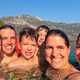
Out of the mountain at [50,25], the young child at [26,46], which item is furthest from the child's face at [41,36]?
the mountain at [50,25]

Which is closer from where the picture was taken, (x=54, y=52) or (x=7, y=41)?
(x=54, y=52)

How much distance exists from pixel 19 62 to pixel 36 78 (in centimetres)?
137

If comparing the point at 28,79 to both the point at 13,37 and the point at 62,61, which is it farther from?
the point at 13,37

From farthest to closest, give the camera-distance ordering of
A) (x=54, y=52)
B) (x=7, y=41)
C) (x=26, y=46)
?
(x=7, y=41), (x=26, y=46), (x=54, y=52)

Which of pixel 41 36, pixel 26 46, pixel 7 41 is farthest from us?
pixel 41 36

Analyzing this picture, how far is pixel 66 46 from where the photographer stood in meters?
2.90

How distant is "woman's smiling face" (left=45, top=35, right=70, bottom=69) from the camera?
2809 millimetres

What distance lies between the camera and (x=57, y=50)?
2824 mm

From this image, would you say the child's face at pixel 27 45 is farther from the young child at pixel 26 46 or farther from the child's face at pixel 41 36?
the child's face at pixel 41 36

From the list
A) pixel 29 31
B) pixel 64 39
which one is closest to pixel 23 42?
pixel 29 31

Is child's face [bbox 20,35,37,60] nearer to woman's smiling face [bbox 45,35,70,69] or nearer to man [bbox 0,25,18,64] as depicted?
man [bbox 0,25,18,64]

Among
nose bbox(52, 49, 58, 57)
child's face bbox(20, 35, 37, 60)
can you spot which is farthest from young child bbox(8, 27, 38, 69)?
nose bbox(52, 49, 58, 57)

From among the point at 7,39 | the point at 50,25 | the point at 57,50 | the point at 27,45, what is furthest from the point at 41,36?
the point at 50,25

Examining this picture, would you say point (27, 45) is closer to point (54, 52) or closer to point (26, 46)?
point (26, 46)
